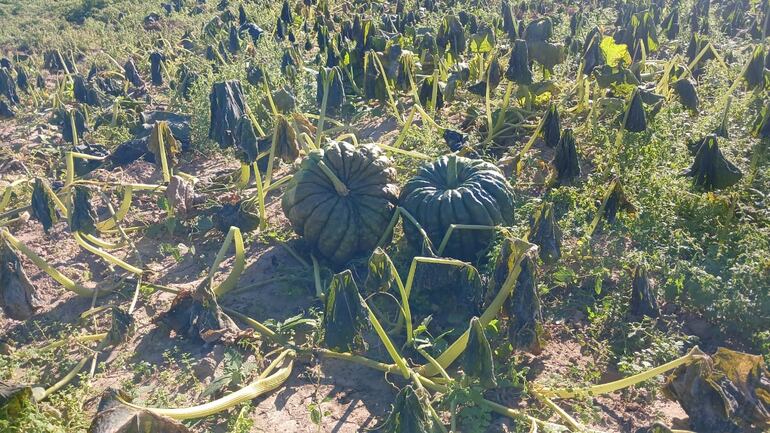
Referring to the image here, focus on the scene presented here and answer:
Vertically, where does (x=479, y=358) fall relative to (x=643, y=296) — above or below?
above

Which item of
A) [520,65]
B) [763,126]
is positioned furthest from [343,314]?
[763,126]

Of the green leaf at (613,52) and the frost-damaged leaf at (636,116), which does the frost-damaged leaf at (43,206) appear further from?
the green leaf at (613,52)

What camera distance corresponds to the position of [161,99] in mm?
8836

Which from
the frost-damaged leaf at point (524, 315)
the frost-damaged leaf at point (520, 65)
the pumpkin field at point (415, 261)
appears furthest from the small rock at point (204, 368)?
the frost-damaged leaf at point (520, 65)

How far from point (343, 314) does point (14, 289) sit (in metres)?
2.21

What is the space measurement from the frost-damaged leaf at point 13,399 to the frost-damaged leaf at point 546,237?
8.81 ft

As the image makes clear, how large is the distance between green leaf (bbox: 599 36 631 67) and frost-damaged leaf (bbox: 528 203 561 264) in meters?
2.98

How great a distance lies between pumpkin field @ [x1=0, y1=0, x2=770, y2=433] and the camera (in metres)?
3.39

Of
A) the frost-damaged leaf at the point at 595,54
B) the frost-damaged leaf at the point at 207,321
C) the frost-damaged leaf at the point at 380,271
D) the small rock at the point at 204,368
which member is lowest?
the small rock at the point at 204,368

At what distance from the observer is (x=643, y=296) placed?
3848 mm

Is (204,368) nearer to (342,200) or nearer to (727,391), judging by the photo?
(342,200)

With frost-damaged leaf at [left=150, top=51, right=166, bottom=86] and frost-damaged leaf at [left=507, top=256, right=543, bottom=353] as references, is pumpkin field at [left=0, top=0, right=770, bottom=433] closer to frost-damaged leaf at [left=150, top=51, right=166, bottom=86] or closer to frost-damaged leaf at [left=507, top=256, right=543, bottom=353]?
frost-damaged leaf at [left=507, top=256, right=543, bottom=353]

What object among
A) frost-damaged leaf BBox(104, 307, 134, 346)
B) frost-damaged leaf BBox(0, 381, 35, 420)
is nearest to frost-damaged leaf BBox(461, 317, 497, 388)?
frost-damaged leaf BBox(0, 381, 35, 420)

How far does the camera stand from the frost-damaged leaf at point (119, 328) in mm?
4059
